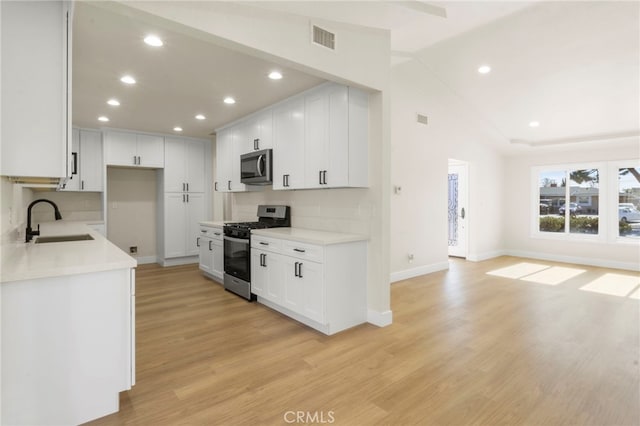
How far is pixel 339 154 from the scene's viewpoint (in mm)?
3453

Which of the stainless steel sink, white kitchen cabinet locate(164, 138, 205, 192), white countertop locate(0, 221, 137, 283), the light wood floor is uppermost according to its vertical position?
white kitchen cabinet locate(164, 138, 205, 192)

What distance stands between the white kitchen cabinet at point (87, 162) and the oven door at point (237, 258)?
2.98 meters

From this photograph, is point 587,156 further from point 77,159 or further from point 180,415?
point 77,159

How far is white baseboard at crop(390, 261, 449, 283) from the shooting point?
17.3ft

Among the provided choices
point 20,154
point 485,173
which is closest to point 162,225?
point 20,154

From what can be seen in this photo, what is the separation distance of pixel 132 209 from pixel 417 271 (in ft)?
18.2

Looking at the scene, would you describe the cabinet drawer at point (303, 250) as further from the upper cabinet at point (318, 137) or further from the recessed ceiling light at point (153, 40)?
the recessed ceiling light at point (153, 40)

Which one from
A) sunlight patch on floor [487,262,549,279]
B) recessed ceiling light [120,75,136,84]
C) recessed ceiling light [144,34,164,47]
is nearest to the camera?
recessed ceiling light [144,34,164,47]

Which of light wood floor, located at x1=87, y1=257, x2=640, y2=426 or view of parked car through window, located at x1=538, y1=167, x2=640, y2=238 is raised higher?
view of parked car through window, located at x1=538, y1=167, x2=640, y2=238

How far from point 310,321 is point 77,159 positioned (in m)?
5.02

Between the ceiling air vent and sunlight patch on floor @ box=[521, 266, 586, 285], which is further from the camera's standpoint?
sunlight patch on floor @ box=[521, 266, 586, 285]

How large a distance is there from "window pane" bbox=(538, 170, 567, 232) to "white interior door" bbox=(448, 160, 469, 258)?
1.84 meters

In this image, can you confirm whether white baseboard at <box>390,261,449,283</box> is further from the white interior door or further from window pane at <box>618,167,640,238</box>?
window pane at <box>618,167,640,238</box>

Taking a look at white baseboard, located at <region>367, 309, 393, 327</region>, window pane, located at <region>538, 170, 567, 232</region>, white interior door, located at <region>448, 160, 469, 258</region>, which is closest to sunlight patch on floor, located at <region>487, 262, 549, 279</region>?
white interior door, located at <region>448, 160, 469, 258</region>
